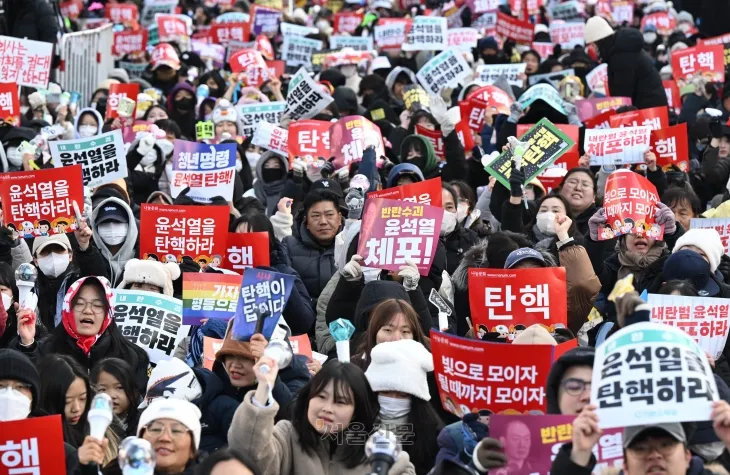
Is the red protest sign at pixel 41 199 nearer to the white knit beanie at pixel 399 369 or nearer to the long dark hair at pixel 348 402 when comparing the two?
the white knit beanie at pixel 399 369

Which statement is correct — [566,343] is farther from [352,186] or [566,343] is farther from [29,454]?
[352,186]

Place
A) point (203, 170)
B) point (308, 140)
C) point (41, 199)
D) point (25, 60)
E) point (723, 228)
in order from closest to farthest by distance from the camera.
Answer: point (723, 228)
point (41, 199)
point (203, 170)
point (308, 140)
point (25, 60)

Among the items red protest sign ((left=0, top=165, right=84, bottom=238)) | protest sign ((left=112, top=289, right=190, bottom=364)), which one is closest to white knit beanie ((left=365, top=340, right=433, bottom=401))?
protest sign ((left=112, top=289, right=190, bottom=364))

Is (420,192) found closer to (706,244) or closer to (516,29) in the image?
(706,244)

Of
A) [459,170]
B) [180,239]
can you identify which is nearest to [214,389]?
[180,239]

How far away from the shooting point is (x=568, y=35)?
21.0m

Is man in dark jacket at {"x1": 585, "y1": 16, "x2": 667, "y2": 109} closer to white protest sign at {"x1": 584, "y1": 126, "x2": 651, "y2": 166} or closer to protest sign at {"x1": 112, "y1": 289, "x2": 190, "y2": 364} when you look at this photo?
white protest sign at {"x1": 584, "y1": 126, "x2": 651, "y2": 166}

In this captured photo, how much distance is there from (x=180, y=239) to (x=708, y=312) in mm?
3672

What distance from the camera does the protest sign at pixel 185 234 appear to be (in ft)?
32.0

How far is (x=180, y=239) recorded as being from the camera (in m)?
9.80

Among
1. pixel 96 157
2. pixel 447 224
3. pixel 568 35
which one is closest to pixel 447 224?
pixel 447 224

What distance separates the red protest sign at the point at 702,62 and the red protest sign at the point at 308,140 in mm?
4801

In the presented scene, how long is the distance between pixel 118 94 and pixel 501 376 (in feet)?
32.9

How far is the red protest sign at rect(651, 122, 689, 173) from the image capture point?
465 inches
